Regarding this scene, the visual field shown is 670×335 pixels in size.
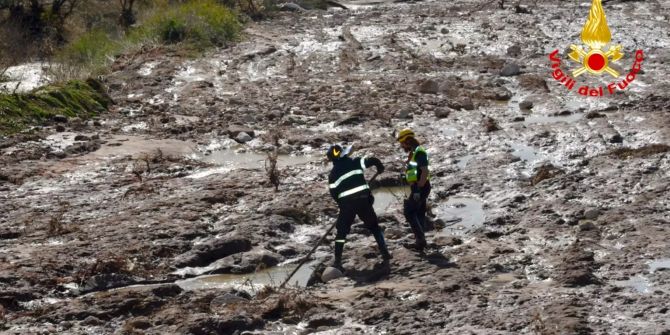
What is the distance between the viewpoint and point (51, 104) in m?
18.0

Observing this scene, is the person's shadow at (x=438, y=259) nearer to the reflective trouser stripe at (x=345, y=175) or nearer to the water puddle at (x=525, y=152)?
the reflective trouser stripe at (x=345, y=175)

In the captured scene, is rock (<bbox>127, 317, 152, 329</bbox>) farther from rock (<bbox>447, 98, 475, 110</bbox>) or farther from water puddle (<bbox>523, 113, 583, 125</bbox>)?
rock (<bbox>447, 98, 475, 110</bbox>)

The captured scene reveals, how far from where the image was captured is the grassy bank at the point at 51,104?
16953 millimetres

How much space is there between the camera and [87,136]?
661 inches

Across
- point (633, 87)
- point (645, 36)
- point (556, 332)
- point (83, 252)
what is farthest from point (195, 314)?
point (645, 36)

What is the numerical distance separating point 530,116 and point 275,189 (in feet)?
19.3

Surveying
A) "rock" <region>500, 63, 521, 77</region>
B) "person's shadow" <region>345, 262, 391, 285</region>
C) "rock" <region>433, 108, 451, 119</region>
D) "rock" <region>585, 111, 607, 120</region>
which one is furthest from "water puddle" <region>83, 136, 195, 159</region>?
"rock" <region>500, 63, 521, 77</region>

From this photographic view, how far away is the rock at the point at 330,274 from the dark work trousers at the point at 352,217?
0.76ft

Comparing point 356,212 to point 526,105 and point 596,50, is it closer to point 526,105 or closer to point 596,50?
point 526,105

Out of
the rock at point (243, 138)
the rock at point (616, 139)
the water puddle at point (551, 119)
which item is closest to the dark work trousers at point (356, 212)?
the rock at point (616, 139)

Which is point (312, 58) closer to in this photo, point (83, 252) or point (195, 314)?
point (83, 252)

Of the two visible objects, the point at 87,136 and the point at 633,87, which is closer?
the point at 87,136

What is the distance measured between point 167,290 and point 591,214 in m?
4.87

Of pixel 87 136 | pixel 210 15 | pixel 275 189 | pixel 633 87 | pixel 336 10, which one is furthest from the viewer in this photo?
pixel 336 10
